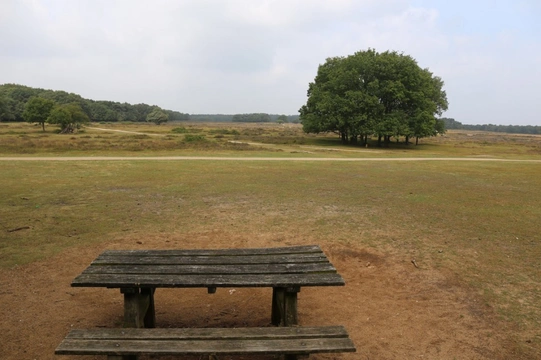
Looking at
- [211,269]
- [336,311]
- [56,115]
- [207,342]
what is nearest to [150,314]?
[211,269]

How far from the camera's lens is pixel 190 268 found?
419cm

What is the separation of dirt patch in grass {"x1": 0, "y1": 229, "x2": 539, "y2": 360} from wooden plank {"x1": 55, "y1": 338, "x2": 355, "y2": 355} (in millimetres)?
912

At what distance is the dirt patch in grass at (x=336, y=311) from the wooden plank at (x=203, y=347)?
0.91m

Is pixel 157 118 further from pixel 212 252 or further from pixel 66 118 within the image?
pixel 212 252

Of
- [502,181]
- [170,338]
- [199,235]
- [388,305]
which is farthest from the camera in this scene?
[502,181]

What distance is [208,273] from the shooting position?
4.05 meters

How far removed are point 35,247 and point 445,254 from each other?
8.35m

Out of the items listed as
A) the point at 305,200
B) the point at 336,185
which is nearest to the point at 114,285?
the point at 305,200

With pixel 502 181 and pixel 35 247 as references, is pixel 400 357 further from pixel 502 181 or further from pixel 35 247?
pixel 502 181

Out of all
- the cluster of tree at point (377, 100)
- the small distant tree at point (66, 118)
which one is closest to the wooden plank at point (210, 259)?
the cluster of tree at point (377, 100)

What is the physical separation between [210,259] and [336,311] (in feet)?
6.68

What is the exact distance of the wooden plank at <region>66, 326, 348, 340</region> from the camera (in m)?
3.42

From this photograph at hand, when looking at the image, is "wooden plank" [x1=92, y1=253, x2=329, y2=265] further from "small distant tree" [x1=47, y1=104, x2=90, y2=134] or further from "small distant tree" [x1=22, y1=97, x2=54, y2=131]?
"small distant tree" [x1=22, y1=97, x2=54, y2=131]

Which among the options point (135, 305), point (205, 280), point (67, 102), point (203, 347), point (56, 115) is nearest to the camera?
point (203, 347)
